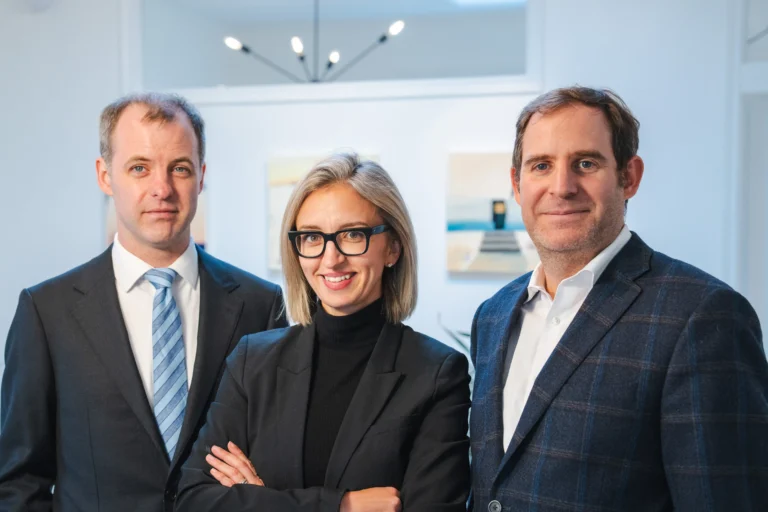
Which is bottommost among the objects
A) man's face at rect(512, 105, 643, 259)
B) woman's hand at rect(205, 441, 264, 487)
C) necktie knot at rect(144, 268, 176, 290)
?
woman's hand at rect(205, 441, 264, 487)

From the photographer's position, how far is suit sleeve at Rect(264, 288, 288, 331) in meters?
2.57

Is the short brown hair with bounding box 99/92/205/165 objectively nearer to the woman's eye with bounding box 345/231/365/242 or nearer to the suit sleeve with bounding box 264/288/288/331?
the suit sleeve with bounding box 264/288/288/331

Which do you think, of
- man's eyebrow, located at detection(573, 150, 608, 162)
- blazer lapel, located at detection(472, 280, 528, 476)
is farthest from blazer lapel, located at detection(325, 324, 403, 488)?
man's eyebrow, located at detection(573, 150, 608, 162)

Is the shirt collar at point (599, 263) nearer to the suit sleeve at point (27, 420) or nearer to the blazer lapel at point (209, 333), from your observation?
the blazer lapel at point (209, 333)

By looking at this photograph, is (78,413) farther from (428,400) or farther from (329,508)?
(428,400)

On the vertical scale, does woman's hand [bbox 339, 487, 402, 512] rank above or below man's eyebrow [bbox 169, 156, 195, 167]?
below

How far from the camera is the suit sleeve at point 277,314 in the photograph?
2568mm

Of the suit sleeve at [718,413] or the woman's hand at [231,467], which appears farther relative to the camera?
the woman's hand at [231,467]

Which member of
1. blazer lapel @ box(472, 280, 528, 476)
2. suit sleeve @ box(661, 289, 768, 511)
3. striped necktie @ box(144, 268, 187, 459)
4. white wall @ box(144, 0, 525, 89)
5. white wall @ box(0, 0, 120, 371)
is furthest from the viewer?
white wall @ box(144, 0, 525, 89)

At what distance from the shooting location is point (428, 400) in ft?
6.61

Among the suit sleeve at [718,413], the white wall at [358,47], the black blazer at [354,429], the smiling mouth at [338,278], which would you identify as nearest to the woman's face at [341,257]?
the smiling mouth at [338,278]

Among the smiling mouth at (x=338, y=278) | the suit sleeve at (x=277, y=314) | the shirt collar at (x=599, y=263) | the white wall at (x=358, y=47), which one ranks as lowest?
the suit sleeve at (x=277, y=314)

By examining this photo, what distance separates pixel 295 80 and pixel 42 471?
16.0ft

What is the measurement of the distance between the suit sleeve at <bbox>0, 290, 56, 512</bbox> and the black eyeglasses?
0.85 meters
